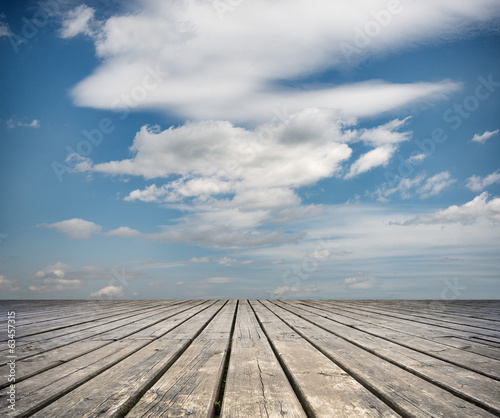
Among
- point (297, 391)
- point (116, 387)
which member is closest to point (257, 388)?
point (297, 391)

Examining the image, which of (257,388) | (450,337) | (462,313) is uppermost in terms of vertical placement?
(257,388)

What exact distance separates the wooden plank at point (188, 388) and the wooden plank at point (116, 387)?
4 centimetres

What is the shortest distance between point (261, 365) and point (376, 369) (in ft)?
1.56

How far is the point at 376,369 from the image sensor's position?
143 centimetres

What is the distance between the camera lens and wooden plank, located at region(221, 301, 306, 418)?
0.98 m

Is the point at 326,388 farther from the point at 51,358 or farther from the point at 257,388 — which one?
the point at 51,358

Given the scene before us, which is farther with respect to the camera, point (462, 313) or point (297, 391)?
point (462, 313)

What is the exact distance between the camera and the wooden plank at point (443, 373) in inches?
44.7

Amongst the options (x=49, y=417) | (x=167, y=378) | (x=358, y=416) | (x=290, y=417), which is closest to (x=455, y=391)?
(x=358, y=416)

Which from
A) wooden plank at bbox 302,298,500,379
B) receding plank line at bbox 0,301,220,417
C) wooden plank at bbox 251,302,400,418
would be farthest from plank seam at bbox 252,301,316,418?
wooden plank at bbox 302,298,500,379

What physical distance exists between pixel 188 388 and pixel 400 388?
72 centimetres

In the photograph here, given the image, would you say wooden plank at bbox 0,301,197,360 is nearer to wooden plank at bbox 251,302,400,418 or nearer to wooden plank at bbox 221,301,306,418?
wooden plank at bbox 221,301,306,418

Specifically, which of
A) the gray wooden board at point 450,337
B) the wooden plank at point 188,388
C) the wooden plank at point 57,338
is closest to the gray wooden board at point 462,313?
the gray wooden board at point 450,337

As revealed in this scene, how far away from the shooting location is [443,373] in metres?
1.40
